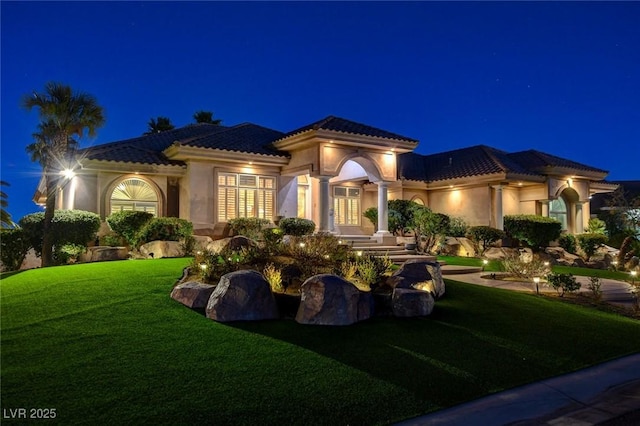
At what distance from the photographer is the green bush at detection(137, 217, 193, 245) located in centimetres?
1502

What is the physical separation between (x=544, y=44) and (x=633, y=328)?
131 feet

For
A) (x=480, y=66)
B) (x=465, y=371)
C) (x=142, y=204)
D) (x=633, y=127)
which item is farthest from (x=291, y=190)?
(x=633, y=127)

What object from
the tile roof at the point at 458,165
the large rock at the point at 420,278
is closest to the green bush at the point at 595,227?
the tile roof at the point at 458,165

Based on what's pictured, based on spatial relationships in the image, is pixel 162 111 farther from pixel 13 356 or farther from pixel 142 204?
pixel 13 356

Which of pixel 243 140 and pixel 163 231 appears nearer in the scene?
pixel 163 231

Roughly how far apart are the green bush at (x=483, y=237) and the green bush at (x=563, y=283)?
31.0ft

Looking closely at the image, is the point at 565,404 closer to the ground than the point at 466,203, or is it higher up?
closer to the ground

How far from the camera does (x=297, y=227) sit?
56.9ft

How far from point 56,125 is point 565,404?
16.0 metres

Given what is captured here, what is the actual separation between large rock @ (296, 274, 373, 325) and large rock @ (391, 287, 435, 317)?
0.59 m

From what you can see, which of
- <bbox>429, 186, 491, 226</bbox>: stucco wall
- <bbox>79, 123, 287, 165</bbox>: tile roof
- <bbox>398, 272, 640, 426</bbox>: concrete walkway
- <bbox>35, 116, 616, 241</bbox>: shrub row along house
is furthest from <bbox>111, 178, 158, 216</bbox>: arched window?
<bbox>429, 186, 491, 226</bbox>: stucco wall

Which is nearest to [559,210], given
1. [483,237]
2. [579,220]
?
[579,220]

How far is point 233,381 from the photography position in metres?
5.08

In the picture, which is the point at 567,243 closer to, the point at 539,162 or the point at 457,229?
the point at 539,162
